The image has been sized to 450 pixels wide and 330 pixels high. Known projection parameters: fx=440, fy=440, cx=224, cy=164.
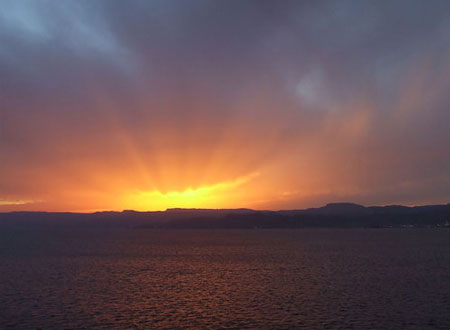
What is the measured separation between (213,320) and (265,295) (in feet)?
46.0

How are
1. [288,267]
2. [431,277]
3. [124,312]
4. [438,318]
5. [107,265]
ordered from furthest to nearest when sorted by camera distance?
[107,265], [288,267], [431,277], [124,312], [438,318]

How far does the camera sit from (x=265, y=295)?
1997 inches

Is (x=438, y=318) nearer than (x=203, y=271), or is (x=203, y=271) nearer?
(x=438, y=318)

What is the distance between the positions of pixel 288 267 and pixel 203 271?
1693 cm

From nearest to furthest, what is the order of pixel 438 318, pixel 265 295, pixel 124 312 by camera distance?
pixel 438 318 < pixel 124 312 < pixel 265 295

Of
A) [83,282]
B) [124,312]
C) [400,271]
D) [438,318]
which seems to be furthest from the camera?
[400,271]

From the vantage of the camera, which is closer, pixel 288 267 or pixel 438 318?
pixel 438 318

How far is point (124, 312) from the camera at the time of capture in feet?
136

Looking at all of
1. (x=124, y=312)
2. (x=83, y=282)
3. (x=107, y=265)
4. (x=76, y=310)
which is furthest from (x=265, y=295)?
(x=107, y=265)

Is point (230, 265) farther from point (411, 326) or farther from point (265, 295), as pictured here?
point (411, 326)

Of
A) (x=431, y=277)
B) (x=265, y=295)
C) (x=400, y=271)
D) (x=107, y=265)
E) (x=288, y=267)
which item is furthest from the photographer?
(x=107, y=265)

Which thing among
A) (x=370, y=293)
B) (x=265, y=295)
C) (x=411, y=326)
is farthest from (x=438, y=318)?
(x=265, y=295)

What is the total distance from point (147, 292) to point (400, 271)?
4699 centimetres

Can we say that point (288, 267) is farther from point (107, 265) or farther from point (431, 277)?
point (107, 265)
